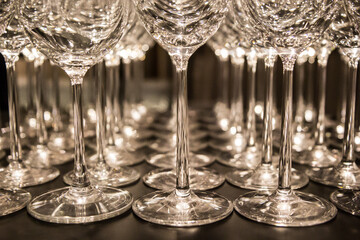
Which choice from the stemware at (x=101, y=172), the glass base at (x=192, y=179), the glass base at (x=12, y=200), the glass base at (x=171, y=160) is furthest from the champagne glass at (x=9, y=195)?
the glass base at (x=171, y=160)

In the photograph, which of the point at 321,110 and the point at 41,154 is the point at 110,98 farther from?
the point at 321,110

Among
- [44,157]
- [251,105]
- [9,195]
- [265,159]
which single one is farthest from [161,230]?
[251,105]

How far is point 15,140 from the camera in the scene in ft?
3.37

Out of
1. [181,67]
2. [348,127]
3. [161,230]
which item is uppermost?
[181,67]

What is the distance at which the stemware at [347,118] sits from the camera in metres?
0.92

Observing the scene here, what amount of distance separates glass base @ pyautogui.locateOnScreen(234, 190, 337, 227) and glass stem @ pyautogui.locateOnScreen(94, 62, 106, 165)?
14.8 inches

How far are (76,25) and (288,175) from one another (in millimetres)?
414

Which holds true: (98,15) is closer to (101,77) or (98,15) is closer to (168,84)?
(101,77)

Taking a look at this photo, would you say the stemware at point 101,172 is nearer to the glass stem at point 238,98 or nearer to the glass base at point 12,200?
the glass base at point 12,200

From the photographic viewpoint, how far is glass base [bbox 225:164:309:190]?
0.92 m

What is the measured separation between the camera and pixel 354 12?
77 cm

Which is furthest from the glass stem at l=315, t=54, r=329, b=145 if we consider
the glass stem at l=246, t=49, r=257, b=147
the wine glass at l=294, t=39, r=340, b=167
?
the glass stem at l=246, t=49, r=257, b=147

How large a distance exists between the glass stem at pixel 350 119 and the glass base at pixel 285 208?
0.71 ft

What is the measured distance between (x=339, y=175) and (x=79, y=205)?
53 cm
